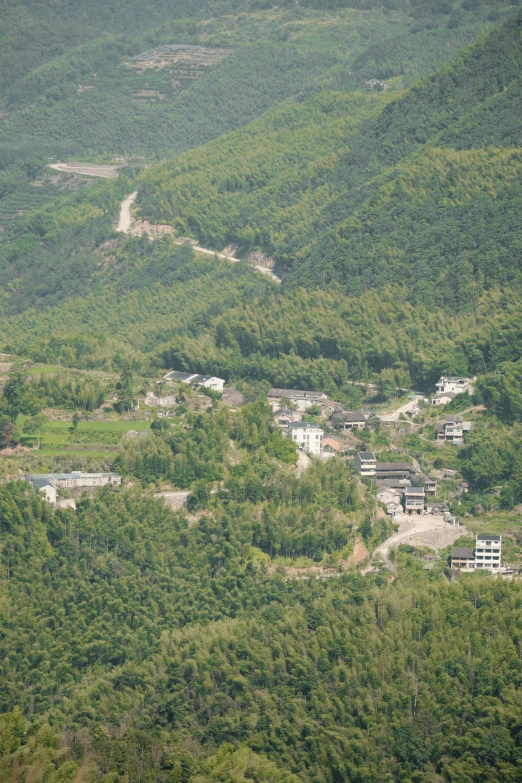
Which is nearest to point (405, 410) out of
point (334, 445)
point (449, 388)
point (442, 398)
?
point (442, 398)

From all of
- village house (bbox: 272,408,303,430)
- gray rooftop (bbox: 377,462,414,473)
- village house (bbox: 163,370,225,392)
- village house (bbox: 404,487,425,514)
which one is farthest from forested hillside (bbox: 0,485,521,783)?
village house (bbox: 163,370,225,392)

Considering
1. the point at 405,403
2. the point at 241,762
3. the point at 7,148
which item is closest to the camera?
the point at 241,762

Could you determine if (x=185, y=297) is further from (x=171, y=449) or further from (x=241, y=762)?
(x=241, y=762)

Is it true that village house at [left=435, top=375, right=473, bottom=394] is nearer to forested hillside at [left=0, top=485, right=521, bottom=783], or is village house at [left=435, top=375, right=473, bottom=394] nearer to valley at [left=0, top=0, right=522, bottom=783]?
valley at [left=0, top=0, right=522, bottom=783]

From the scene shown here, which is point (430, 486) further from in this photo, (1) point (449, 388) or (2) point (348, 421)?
(1) point (449, 388)

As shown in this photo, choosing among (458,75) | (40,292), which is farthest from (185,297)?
(458,75)
